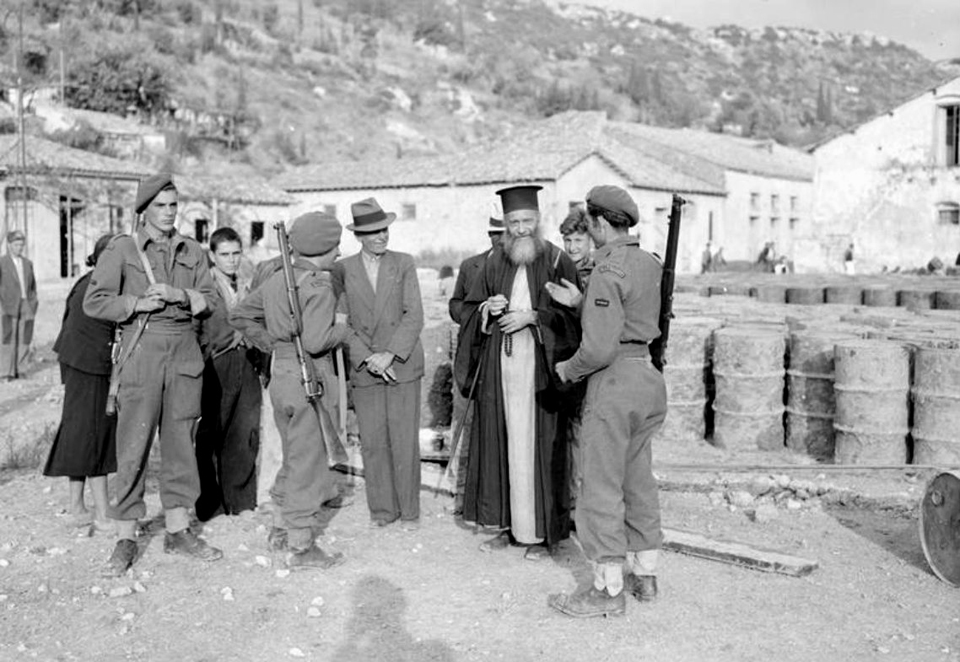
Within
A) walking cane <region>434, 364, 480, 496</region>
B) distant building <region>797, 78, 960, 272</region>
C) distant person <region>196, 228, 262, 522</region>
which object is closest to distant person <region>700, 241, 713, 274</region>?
distant building <region>797, 78, 960, 272</region>

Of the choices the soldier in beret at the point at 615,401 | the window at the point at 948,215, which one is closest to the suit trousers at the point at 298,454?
the soldier in beret at the point at 615,401

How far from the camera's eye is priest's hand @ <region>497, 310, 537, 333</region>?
5.29 meters

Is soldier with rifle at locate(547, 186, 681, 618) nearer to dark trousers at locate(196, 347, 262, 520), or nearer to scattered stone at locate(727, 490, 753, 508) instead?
scattered stone at locate(727, 490, 753, 508)

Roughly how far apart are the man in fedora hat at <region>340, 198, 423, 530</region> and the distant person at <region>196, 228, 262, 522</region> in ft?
2.40

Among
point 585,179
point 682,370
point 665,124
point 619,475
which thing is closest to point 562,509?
point 619,475

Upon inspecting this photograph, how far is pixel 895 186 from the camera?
30.8 meters

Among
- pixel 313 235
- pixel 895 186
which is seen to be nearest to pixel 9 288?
pixel 313 235

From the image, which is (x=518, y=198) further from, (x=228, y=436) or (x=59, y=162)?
(x=59, y=162)

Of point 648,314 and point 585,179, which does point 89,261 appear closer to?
point 648,314

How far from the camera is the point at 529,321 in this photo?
5.30m

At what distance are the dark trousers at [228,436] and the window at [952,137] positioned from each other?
29066 millimetres

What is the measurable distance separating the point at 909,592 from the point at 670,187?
28.9m

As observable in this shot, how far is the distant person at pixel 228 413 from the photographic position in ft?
19.8

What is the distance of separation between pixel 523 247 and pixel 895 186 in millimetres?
28790
